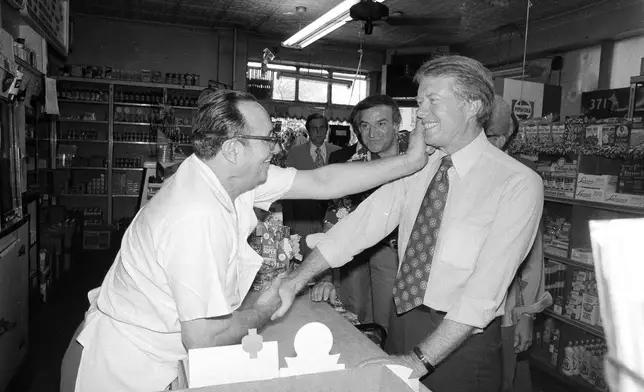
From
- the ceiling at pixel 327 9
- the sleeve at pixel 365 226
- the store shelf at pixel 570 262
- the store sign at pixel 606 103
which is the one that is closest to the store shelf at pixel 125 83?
the ceiling at pixel 327 9

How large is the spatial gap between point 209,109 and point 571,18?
840cm

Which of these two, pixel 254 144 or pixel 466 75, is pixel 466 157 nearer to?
pixel 466 75

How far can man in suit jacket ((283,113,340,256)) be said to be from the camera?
5.38 meters

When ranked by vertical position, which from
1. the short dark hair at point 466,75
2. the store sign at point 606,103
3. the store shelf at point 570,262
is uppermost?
the store sign at point 606,103

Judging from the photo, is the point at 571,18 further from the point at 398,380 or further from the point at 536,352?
the point at 398,380

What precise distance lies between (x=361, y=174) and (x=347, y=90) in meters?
10.6

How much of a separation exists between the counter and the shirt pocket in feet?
1.36

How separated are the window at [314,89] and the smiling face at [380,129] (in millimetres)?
8480

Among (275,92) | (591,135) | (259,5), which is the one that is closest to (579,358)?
(591,135)

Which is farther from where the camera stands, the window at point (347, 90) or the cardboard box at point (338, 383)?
the window at point (347, 90)

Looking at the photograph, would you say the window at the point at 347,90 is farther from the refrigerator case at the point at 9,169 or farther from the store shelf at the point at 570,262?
the refrigerator case at the point at 9,169

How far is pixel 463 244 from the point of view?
5.70ft

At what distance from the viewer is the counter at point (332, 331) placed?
1.77 meters

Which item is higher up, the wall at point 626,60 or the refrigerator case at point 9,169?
the wall at point 626,60
